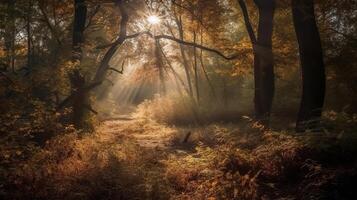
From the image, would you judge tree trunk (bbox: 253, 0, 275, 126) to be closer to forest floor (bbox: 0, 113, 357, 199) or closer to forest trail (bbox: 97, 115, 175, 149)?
forest trail (bbox: 97, 115, 175, 149)

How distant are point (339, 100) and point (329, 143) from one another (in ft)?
44.0

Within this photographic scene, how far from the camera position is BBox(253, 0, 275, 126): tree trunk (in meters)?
13.8

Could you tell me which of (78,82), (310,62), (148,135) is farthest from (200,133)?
(310,62)

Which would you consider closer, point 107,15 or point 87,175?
point 87,175

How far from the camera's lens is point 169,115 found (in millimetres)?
23562

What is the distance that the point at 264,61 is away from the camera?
13969 millimetres

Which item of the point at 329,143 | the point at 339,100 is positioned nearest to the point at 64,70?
the point at 329,143

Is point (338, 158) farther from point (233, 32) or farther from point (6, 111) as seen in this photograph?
point (233, 32)

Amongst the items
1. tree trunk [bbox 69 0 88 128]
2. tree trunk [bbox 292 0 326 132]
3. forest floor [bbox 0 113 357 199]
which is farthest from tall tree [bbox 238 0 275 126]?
tree trunk [bbox 69 0 88 128]

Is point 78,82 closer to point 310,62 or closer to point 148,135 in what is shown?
point 148,135

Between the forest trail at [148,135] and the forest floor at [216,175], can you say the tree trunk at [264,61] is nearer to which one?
the forest trail at [148,135]

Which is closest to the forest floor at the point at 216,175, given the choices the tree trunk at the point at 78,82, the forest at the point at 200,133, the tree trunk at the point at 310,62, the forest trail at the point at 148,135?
the forest at the point at 200,133

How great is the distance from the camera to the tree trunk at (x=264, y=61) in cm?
1381

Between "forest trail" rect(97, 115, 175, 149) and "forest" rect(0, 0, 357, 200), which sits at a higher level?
"forest" rect(0, 0, 357, 200)
